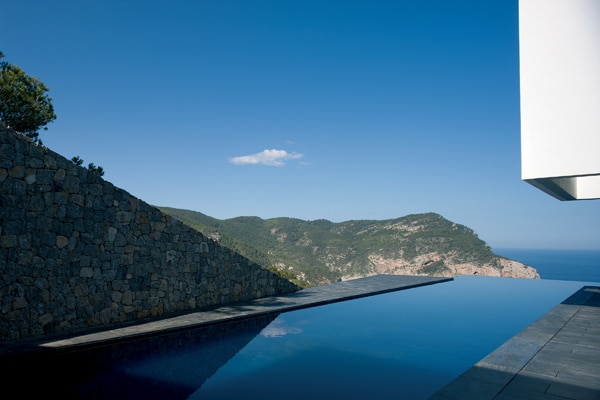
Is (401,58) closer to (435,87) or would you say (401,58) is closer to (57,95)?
(435,87)

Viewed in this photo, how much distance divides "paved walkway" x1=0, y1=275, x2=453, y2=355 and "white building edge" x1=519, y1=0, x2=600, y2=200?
4.92 m

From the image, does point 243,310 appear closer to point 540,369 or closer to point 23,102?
point 540,369

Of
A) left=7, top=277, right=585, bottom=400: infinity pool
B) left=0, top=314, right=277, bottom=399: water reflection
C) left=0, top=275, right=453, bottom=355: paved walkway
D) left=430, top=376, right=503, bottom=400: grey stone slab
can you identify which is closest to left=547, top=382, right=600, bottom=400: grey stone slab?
left=430, top=376, right=503, bottom=400: grey stone slab

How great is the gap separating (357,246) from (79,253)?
38.6 m

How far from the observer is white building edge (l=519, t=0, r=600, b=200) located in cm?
605

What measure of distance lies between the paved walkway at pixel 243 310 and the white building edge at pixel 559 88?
4921 mm

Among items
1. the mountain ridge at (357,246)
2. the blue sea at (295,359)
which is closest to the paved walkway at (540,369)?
the blue sea at (295,359)

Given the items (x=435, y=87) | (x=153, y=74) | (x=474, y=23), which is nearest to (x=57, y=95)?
(x=153, y=74)

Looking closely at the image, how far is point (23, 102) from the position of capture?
11.0 meters

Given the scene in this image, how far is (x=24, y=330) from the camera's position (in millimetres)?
5613

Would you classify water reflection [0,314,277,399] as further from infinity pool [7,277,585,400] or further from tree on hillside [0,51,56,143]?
tree on hillside [0,51,56,143]

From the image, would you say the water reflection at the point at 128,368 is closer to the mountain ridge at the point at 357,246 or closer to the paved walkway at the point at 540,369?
the paved walkway at the point at 540,369

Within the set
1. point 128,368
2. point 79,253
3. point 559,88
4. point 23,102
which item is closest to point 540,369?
point 559,88

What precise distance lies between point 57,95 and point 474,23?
14114 millimetres
